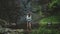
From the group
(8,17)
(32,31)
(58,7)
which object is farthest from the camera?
(8,17)

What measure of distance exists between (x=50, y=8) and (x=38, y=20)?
40cm

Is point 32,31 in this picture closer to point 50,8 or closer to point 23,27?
point 23,27

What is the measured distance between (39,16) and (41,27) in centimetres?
49

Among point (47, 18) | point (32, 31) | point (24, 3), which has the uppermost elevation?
point (24, 3)

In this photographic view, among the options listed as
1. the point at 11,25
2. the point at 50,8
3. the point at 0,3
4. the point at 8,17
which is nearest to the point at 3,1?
the point at 0,3

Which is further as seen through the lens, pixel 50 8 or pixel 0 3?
pixel 0 3

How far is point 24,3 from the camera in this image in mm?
4219

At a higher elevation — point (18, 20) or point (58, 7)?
point (58, 7)

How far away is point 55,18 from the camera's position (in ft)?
11.8

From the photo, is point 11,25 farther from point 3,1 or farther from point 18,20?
point 3,1

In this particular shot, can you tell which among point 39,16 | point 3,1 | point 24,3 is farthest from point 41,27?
point 3,1

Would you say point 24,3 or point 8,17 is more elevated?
point 24,3

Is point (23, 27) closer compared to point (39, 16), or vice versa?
point (23, 27)

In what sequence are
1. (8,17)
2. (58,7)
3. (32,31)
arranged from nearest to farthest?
(32,31)
(58,7)
(8,17)
